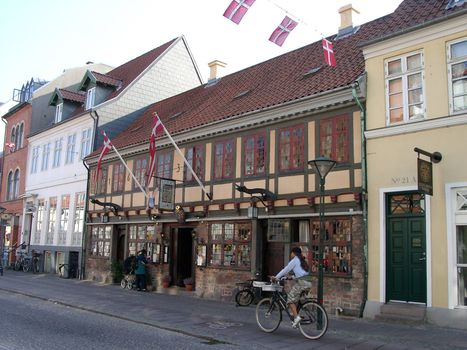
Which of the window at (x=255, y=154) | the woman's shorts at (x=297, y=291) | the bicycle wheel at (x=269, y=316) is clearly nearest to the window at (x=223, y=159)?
the window at (x=255, y=154)

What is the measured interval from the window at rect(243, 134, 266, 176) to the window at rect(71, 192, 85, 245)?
39.2 ft

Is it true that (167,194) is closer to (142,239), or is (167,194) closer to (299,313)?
(142,239)

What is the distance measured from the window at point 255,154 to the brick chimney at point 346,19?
18.4 feet

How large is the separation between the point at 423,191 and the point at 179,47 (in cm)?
2057

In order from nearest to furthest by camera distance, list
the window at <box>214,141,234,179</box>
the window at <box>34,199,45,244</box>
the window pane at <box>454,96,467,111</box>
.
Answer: the window pane at <box>454,96,467,111</box> < the window at <box>214,141,234,179</box> < the window at <box>34,199,45,244</box>

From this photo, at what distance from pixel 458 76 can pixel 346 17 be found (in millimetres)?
8066

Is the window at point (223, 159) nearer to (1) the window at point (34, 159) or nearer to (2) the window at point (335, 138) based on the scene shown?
(2) the window at point (335, 138)

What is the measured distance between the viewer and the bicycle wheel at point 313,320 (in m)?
9.04

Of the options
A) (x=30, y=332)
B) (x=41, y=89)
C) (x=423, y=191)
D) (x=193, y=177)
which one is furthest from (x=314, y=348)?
(x=41, y=89)

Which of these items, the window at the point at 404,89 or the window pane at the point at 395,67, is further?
the window pane at the point at 395,67

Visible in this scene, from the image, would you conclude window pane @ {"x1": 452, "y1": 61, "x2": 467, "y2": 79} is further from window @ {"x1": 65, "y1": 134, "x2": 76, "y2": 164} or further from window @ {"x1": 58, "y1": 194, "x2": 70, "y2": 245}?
window @ {"x1": 58, "y1": 194, "x2": 70, "y2": 245}

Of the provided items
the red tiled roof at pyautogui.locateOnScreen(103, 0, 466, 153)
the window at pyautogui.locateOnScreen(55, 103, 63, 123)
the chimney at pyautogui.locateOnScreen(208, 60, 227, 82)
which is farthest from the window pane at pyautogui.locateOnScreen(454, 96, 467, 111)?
the window at pyautogui.locateOnScreen(55, 103, 63, 123)

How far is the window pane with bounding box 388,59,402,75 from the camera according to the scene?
12055 mm

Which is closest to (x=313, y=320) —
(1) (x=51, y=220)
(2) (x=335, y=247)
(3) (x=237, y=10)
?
(2) (x=335, y=247)
